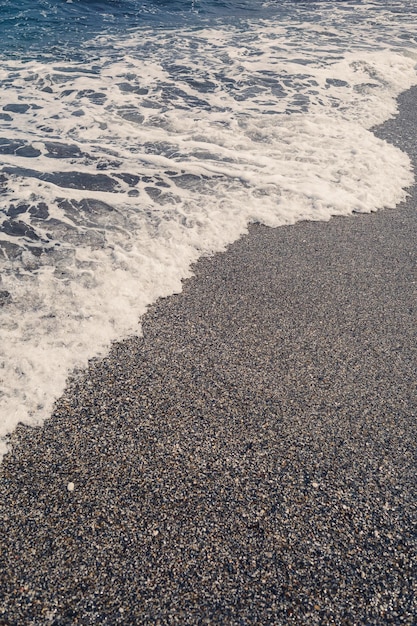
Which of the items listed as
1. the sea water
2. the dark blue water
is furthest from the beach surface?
the dark blue water

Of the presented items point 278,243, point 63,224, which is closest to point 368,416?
point 278,243

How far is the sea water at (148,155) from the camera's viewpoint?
4809 mm

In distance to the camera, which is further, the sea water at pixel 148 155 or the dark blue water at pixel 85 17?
the dark blue water at pixel 85 17

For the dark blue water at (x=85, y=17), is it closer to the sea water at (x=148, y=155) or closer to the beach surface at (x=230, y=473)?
the sea water at (x=148, y=155)

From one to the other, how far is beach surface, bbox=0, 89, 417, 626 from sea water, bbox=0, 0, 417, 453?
0.47 meters

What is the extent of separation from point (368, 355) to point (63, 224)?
12.6 feet

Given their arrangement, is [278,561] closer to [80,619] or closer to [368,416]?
[80,619]

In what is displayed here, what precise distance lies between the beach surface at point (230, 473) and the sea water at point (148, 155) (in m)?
0.47

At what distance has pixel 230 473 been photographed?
3430 millimetres

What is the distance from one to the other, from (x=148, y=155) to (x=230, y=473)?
5685mm

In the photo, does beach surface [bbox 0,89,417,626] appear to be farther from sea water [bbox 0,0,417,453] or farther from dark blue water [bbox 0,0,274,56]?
dark blue water [bbox 0,0,274,56]

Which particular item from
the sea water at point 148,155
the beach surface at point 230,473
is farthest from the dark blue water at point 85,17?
the beach surface at point 230,473

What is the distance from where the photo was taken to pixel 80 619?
8.82 ft

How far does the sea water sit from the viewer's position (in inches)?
189
